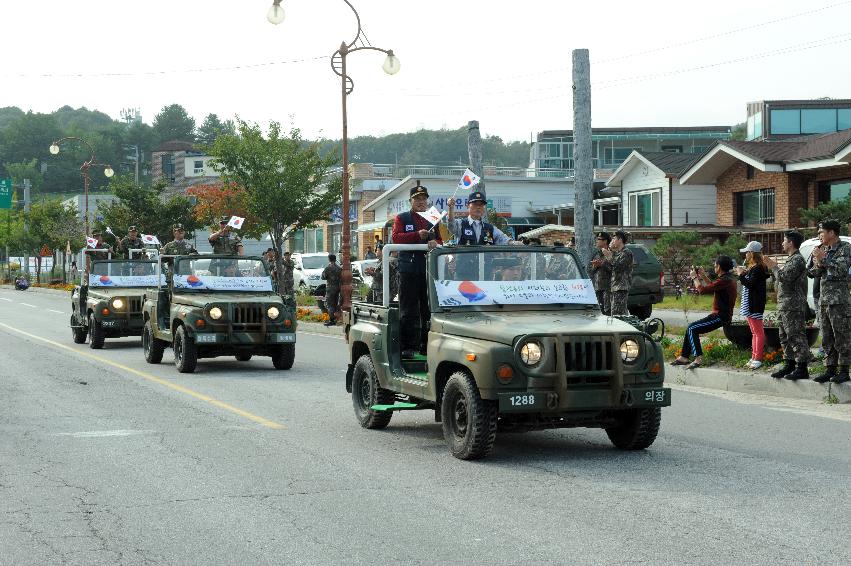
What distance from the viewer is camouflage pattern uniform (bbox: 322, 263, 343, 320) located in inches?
1113

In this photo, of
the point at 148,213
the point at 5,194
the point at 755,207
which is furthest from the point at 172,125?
the point at 755,207

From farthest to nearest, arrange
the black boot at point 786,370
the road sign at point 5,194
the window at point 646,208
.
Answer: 1. the road sign at point 5,194
2. the window at point 646,208
3. the black boot at point 786,370

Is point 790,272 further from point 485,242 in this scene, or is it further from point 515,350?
point 515,350

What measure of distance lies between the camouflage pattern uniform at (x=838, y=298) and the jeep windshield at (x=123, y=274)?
48.4 ft

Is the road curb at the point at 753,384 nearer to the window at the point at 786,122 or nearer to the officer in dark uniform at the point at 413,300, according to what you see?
the officer in dark uniform at the point at 413,300

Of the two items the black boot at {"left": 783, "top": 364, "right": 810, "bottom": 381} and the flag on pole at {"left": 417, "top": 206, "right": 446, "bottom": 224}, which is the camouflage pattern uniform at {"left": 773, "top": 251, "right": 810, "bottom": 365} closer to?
the black boot at {"left": 783, "top": 364, "right": 810, "bottom": 381}

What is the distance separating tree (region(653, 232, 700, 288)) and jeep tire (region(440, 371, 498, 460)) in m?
24.3

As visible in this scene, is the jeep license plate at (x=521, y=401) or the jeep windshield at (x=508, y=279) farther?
the jeep windshield at (x=508, y=279)

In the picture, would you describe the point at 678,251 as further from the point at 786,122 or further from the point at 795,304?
the point at 786,122

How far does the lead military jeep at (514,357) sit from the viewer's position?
8523 mm

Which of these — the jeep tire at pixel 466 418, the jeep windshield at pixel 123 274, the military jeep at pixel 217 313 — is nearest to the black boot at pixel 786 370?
the jeep tire at pixel 466 418

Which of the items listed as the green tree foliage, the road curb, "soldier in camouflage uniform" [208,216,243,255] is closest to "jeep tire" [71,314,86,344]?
"soldier in camouflage uniform" [208,216,243,255]

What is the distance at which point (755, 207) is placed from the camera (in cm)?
3919

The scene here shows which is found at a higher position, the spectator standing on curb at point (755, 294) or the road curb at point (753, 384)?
the spectator standing on curb at point (755, 294)
